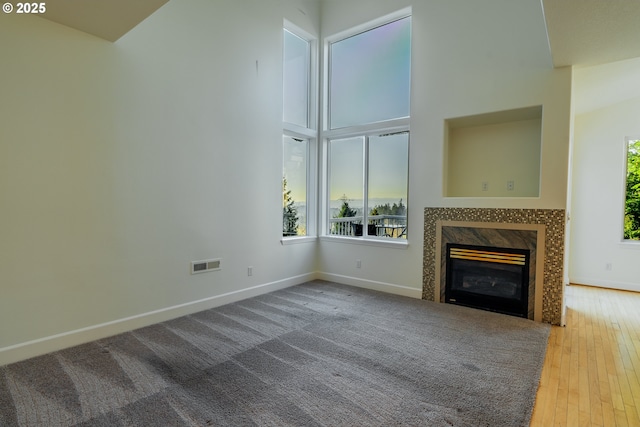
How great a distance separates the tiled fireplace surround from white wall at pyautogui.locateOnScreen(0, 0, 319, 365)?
2.19 m

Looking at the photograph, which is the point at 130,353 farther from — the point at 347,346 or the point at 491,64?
the point at 491,64

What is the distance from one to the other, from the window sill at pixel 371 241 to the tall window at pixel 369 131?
13 cm

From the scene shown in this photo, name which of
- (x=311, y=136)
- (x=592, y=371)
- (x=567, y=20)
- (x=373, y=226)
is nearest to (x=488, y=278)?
(x=592, y=371)

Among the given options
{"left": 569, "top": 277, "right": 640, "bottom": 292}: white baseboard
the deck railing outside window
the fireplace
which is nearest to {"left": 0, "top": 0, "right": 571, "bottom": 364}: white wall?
the deck railing outside window

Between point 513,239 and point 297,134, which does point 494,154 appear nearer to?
point 513,239

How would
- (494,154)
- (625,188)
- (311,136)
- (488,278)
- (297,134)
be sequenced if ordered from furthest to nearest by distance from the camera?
(311,136) < (297,134) < (625,188) < (494,154) < (488,278)

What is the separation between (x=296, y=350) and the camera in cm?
279

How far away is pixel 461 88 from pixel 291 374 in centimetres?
378

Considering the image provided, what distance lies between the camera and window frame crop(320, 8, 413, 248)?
460 centimetres

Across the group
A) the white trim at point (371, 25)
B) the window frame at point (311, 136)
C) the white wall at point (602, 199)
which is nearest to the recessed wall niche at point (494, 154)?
the white trim at point (371, 25)

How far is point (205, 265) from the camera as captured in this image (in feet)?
12.5

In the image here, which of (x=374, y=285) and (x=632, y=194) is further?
(x=632, y=194)

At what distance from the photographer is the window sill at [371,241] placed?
4547 millimetres

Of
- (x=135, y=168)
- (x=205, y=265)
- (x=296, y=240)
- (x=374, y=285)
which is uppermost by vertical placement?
(x=135, y=168)
